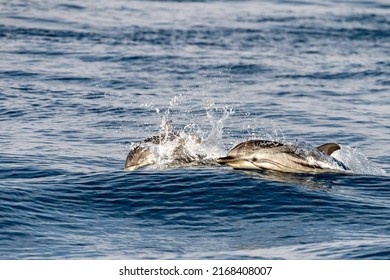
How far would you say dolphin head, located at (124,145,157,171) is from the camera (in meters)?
19.7

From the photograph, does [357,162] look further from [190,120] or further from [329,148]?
[190,120]

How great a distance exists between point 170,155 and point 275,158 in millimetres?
2178

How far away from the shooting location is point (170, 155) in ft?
65.1

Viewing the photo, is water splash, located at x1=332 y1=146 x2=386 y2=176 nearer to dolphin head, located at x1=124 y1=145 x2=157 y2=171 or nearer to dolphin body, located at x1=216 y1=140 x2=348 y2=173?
dolphin body, located at x1=216 y1=140 x2=348 y2=173

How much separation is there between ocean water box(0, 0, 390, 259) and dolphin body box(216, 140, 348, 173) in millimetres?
167

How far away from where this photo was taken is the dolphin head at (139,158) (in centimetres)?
1970

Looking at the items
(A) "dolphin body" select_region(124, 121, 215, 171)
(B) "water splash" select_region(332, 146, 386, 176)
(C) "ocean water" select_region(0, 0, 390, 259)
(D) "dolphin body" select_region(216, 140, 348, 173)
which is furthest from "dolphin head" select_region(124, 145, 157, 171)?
(B) "water splash" select_region(332, 146, 386, 176)

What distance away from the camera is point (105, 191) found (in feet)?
60.5

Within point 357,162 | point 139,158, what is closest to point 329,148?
point 357,162

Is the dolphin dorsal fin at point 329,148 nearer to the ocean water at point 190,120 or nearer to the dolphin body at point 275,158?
the dolphin body at point 275,158

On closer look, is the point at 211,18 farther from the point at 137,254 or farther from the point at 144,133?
the point at 137,254

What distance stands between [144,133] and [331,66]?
456 inches

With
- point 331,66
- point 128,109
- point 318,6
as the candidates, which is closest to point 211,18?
point 318,6

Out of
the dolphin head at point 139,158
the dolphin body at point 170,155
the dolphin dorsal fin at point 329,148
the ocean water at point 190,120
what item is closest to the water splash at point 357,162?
the ocean water at point 190,120
